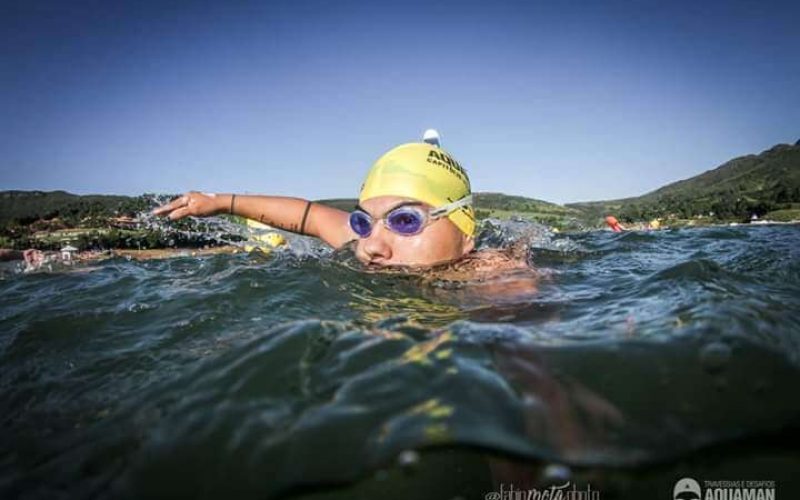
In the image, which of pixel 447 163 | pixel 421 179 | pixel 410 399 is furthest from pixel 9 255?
pixel 410 399

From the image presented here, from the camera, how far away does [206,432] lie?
209 cm

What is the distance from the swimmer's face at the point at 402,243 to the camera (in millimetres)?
5035

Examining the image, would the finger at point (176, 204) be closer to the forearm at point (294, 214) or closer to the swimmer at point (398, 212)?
the swimmer at point (398, 212)

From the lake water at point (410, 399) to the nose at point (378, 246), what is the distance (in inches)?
38.2

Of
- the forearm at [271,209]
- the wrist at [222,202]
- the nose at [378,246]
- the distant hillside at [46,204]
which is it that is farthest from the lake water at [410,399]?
the distant hillside at [46,204]

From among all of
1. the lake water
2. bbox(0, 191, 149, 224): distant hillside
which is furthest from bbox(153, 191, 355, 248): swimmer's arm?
bbox(0, 191, 149, 224): distant hillside

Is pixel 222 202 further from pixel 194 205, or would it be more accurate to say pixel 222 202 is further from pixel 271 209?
pixel 271 209

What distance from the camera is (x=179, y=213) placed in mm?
5582

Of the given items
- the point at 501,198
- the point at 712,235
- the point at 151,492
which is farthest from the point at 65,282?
the point at 501,198

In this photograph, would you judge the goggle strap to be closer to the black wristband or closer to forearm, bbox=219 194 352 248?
forearm, bbox=219 194 352 248

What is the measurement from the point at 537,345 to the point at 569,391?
50 cm

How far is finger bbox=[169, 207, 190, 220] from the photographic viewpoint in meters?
5.53

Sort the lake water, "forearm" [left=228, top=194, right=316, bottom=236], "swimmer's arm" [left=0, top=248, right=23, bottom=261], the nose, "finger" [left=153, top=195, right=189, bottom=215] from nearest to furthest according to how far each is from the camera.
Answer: the lake water, the nose, "finger" [left=153, top=195, right=189, bottom=215], "forearm" [left=228, top=194, right=316, bottom=236], "swimmer's arm" [left=0, top=248, right=23, bottom=261]

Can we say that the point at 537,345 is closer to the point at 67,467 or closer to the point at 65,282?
the point at 67,467
